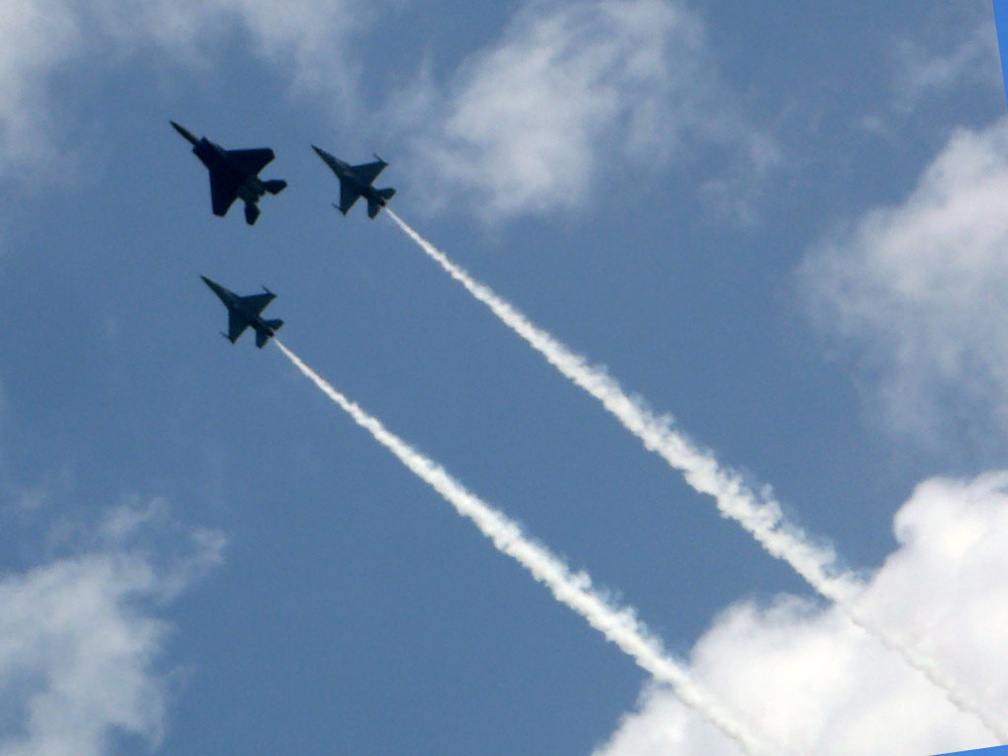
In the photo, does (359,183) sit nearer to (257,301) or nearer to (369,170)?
(369,170)

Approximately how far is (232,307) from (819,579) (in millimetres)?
53352

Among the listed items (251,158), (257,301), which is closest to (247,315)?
(257,301)

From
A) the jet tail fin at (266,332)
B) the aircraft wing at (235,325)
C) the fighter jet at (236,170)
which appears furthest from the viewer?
the aircraft wing at (235,325)

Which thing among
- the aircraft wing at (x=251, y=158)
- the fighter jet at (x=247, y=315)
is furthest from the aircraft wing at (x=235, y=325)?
the aircraft wing at (x=251, y=158)

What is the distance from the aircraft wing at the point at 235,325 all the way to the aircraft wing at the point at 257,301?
1334mm

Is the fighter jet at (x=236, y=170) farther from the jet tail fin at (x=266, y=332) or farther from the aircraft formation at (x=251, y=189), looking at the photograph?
the jet tail fin at (x=266, y=332)

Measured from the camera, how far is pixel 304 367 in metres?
96.5

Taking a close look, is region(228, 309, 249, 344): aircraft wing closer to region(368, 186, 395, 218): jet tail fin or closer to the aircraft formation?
the aircraft formation

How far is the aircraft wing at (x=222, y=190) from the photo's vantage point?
316ft

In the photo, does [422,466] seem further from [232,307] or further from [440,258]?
[232,307]

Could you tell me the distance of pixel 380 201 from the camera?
332 feet

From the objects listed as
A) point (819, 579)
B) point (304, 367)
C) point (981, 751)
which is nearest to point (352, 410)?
point (304, 367)

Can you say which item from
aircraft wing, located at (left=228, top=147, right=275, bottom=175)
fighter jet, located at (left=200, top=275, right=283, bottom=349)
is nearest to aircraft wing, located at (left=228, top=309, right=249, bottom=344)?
fighter jet, located at (left=200, top=275, right=283, bottom=349)

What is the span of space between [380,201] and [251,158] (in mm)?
11768
